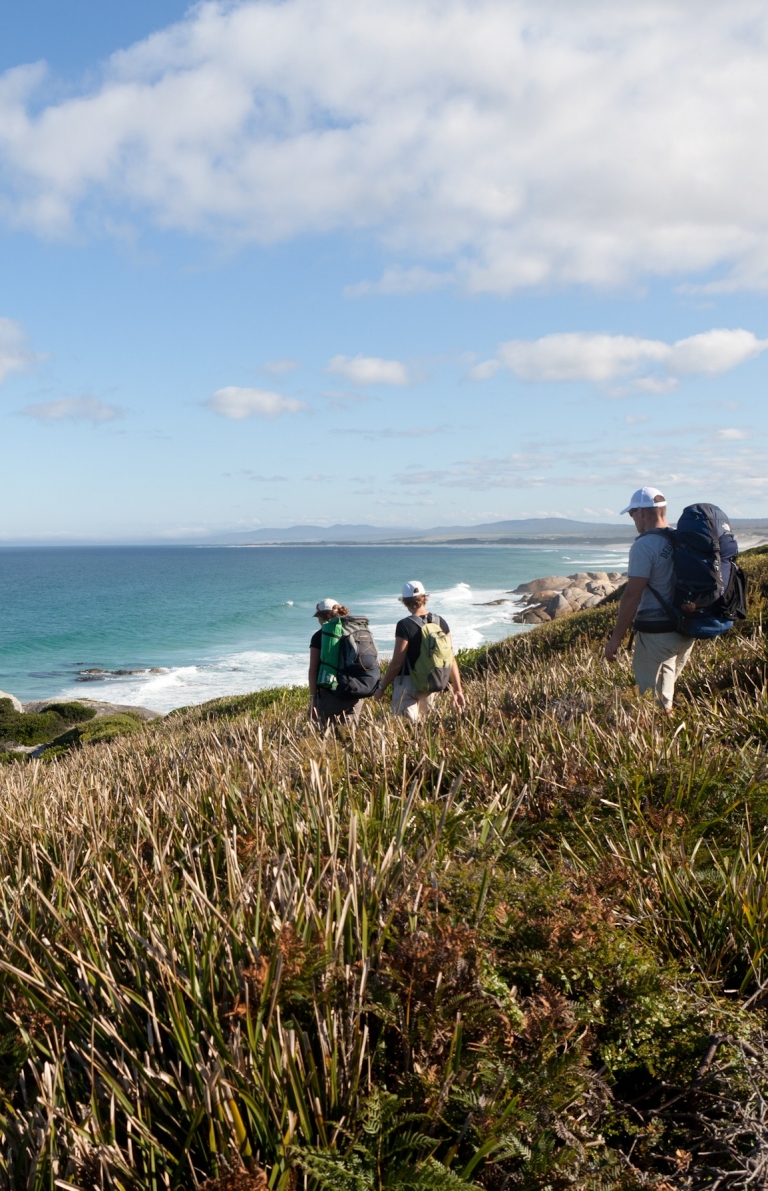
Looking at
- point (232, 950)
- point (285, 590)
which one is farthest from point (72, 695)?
point (285, 590)

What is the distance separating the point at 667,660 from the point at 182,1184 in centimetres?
542

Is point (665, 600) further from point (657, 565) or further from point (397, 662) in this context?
point (397, 662)

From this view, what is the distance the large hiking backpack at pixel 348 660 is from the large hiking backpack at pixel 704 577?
309 centimetres

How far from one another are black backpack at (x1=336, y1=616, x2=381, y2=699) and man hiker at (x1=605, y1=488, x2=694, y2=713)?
103 inches

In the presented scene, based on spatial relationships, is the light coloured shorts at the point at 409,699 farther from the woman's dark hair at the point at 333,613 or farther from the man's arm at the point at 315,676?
the woman's dark hair at the point at 333,613

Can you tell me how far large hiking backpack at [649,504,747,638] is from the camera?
19.8ft

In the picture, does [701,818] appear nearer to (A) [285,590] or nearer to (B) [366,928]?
(B) [366,928]

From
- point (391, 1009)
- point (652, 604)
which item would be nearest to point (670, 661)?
point (652, 604)

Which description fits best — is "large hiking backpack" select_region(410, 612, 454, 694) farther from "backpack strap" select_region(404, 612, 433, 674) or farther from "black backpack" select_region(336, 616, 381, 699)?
"black backpack" select_region(336, 616, 381, 699)

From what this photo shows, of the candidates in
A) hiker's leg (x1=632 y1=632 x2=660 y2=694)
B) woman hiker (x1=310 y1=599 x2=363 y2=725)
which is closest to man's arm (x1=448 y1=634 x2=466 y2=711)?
woman hiker (x1=310 y1=599 x2=363 y2=725)

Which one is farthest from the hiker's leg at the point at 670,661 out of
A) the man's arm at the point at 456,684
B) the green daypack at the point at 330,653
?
the green daypack at the point at 330,653

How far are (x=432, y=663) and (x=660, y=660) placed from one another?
7.77ft

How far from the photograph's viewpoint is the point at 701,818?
12.4 ft

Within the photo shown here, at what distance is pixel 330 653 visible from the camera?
26.8 ft
